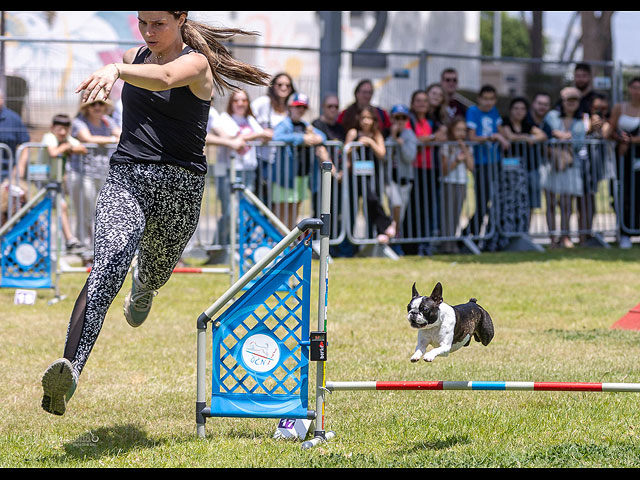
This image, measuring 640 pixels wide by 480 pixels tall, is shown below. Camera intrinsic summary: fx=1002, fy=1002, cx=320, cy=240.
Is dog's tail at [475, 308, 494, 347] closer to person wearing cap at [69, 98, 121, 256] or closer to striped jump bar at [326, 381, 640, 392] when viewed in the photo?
striped jump bar at [326, 381, 640, 392]

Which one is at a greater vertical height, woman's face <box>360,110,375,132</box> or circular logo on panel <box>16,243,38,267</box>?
woman's face <box>360,110,375,132</box>

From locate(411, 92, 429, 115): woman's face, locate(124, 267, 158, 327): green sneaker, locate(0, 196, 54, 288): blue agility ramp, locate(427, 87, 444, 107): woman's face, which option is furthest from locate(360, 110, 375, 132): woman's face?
locate(124, 267, 158, 327): green sneaker

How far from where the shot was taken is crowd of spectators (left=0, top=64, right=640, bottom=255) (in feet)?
38.0

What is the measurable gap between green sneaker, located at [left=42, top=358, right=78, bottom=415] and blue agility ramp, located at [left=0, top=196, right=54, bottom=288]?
5.37 meters

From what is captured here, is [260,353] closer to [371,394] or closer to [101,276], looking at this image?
[101,276]

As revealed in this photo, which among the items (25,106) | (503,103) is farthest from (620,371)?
(503,103)

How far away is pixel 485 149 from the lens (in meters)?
13.2

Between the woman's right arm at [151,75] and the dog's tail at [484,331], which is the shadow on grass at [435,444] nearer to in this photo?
the dog's tail at [484,331]

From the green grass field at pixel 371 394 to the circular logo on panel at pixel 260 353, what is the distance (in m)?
0.37

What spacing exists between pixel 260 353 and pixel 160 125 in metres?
1.22

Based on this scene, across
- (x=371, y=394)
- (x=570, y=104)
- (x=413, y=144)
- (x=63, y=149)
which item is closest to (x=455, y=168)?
(x=413, y=144)

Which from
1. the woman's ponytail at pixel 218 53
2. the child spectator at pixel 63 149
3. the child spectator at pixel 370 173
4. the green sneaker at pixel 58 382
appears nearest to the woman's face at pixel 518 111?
the child spectator at pixel 370 173

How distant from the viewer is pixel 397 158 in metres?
12.5

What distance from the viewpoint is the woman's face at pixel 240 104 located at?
1161 cm
